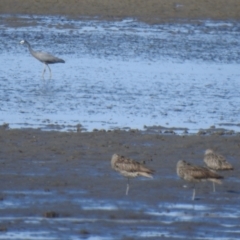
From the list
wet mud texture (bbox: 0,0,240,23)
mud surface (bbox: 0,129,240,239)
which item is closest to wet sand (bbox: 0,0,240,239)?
mud surface (bbox: 0,129,240,239)

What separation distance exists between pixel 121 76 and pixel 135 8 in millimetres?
14017

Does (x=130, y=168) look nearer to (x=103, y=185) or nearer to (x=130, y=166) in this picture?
(x=130, y=166)

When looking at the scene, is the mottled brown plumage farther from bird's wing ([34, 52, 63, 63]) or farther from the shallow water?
bird's wing ([34, 52, 63, 63])

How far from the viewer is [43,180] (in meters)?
10.7

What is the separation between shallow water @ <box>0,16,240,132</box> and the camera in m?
15.3

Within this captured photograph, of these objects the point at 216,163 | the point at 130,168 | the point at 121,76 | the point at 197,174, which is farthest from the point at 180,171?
the point at 121,76

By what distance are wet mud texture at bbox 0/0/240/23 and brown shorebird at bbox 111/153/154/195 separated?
22.0 meters

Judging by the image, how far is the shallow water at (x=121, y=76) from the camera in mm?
15297

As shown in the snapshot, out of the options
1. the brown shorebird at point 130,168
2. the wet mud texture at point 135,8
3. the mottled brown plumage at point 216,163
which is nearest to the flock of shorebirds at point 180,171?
the brown shorebird at point 130,168

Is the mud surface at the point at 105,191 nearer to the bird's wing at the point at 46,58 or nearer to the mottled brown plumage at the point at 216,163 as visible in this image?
the mottled brown plumage at the point at 216,163

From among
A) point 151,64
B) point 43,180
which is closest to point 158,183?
point 43,180

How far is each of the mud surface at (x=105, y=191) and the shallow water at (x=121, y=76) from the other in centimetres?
123

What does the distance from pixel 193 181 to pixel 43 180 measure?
1690 millimetres

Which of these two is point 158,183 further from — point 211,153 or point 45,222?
point 45,222
